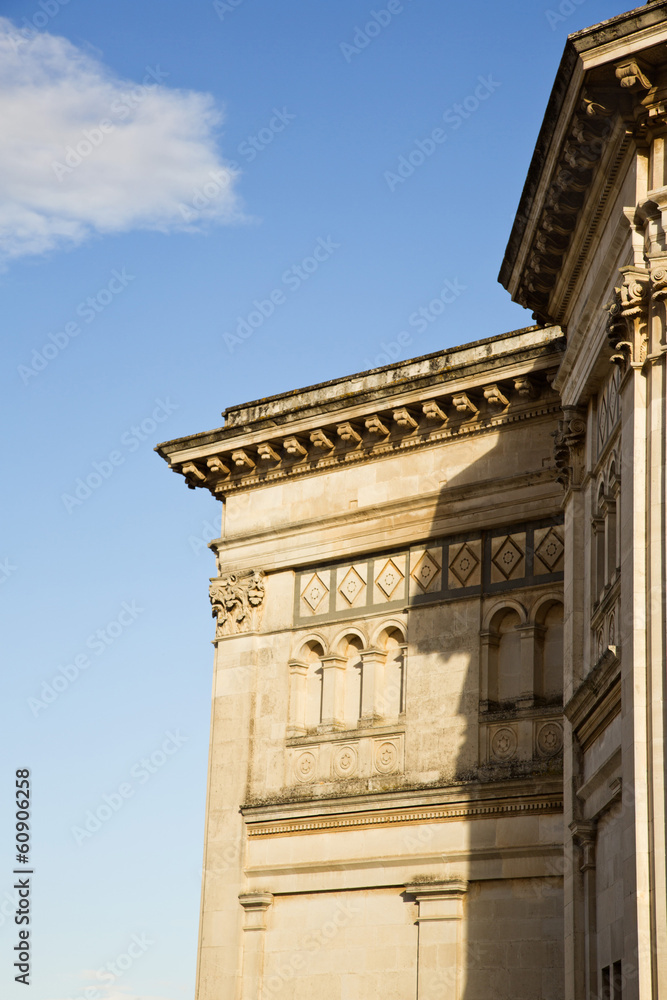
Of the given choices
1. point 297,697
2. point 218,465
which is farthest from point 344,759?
point 218,465

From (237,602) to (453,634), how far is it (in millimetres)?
4596

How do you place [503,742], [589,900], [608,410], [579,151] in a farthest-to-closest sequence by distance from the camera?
[503,742], [608,410], [589,900], [579,151]

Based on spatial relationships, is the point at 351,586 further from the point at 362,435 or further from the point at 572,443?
the point at 572,443

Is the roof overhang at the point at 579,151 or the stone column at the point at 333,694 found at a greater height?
the roof overhang at the point at 579,151

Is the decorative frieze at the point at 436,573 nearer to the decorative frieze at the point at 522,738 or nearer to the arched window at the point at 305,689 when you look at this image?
the arched window at the point at 305,689

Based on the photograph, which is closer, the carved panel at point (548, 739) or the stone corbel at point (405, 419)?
the carved panel at point (548, 739)

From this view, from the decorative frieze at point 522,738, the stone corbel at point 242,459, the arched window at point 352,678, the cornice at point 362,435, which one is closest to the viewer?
the decorative frieze at point 522,738

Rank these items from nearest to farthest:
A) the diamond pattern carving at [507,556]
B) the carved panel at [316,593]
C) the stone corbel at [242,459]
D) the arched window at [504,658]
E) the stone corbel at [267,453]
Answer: the arched window at [504,658], the diamond pattern carving at [507,556], the carved panel at [316,593], the stone corbel at [267,453], the stone corbel at [242,459]

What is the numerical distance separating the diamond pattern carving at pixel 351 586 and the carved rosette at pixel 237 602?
5.43 feet

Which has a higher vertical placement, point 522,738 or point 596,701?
point 522,738

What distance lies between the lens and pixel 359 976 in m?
22.3

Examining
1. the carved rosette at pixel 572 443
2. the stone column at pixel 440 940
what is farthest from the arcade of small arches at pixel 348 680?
the carved rosette at pixel 572 443

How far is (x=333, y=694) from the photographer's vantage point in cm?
2409

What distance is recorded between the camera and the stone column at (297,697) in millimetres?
24453
